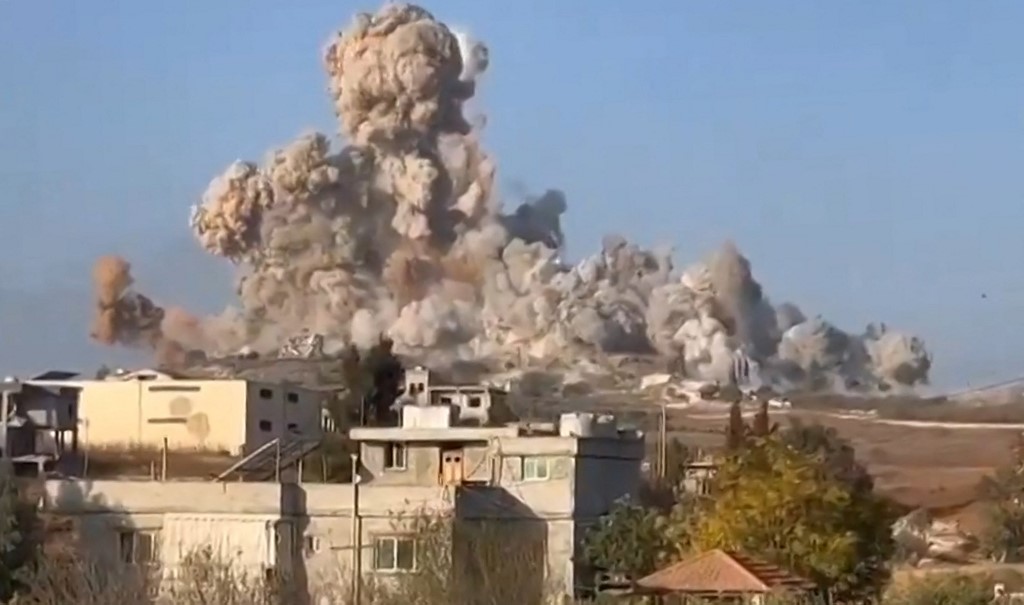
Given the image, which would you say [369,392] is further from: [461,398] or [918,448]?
[918,448]

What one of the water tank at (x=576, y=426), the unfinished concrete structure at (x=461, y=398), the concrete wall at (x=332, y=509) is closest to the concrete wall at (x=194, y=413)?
the unfinished concrete structure at (x=461, y=398)

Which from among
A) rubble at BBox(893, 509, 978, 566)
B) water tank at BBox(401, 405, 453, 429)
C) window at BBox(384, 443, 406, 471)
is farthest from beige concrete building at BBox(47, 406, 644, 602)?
rubble at BBox(893, 509, 978, 566)

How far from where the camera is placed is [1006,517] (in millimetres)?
47844

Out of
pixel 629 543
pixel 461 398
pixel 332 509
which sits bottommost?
pixel 629 543

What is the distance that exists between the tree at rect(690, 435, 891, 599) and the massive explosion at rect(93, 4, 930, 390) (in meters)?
52.8

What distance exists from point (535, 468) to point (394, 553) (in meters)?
3.39

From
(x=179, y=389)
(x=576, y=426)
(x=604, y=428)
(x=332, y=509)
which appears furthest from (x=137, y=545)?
(x=179, y=389)

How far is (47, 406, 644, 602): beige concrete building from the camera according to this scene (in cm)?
2972

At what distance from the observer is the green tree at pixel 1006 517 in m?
46.9

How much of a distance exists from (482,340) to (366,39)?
37.0 ft

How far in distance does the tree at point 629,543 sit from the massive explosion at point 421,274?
2008 inches

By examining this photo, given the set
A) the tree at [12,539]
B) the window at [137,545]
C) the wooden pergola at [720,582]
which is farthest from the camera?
the window at [137,545]

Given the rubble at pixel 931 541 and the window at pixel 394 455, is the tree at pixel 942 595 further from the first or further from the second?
the rubble at pixel 931 541

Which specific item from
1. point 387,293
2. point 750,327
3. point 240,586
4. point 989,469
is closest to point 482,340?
point 387,293
